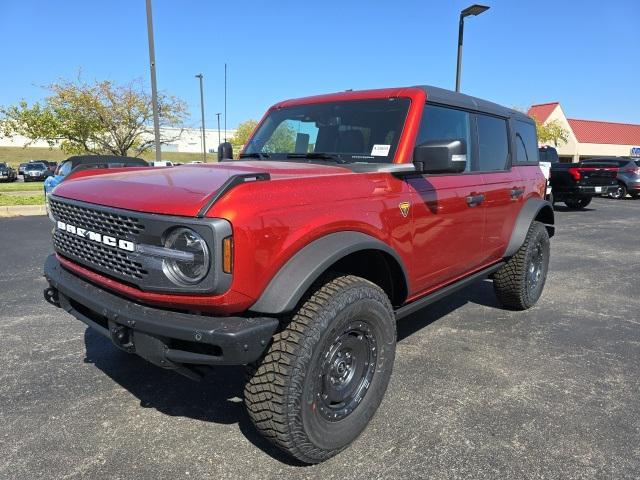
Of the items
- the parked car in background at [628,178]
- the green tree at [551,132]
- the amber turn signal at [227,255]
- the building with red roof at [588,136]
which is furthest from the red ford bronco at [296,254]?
the building with red roof at [588,136]

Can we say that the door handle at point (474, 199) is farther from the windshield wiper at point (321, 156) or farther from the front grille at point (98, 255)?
the front grille at point (98, 255)

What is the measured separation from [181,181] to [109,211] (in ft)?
1.17

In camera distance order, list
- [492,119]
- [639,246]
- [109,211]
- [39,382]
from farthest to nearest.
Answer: [639,246] → [492,119] → [39,382] → [109,211]

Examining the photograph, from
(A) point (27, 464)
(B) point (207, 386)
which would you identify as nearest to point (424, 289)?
(B) point (207, 386)

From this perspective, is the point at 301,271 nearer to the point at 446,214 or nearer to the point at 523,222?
the point at 446,214

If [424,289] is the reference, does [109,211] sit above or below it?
above

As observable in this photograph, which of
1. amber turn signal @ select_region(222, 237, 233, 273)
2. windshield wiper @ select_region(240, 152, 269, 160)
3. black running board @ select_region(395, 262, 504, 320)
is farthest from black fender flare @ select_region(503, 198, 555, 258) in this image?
amber turn signal @ select_region(222, 237, 233, 273)

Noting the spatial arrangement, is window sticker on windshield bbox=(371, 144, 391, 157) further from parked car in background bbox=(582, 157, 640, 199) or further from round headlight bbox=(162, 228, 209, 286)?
parked car in background bbox=(582, 157, 640, 199)

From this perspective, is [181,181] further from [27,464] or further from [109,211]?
[27,464]

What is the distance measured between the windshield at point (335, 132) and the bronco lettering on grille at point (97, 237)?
4.69 ft

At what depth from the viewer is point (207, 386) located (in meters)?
3.15

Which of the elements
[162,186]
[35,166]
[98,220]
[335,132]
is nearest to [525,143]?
[335,132]

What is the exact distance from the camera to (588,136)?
153 feet

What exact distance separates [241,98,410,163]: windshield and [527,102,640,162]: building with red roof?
4433 centimetres
